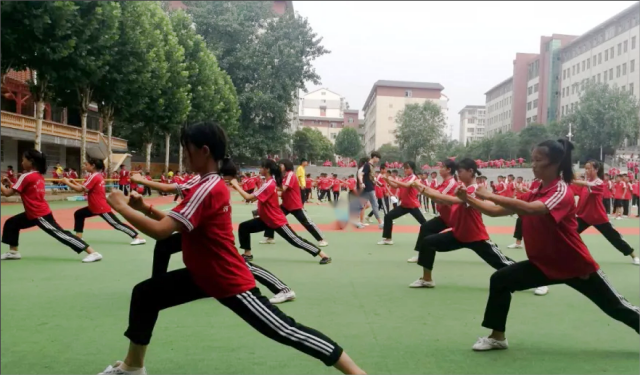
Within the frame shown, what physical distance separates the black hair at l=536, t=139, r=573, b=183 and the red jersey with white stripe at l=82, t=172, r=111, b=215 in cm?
646

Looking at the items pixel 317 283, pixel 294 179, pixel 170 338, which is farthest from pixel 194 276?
pixel 294 179

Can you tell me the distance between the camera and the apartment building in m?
48.2

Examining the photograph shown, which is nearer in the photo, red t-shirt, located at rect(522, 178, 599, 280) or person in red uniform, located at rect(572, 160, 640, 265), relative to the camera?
red t-shirt, located at rect(522, 178, 599, 280)

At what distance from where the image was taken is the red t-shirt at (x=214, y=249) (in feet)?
8.91

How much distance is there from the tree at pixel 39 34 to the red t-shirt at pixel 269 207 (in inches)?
314

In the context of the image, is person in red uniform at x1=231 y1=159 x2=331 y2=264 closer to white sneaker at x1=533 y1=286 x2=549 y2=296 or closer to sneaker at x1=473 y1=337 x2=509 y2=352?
white sneaker at x1=533 y1=286 x2=549 y2=296

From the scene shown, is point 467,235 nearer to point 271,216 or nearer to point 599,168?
point 271,216

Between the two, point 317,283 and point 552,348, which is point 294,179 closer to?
point 317,283

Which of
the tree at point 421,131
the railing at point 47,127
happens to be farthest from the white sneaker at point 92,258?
the railing at point 47,127

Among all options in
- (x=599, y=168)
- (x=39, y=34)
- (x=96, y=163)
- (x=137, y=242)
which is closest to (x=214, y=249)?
(x=96, y=163)

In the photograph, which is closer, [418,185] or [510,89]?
[418,185]

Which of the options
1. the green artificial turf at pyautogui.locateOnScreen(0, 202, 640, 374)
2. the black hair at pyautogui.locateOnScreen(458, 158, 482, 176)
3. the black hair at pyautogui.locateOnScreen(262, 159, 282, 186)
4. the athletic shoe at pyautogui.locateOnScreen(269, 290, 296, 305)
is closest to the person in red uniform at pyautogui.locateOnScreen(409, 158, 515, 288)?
the black hair at pyautogui.locateOnScreen(458, 158, 482, 176)

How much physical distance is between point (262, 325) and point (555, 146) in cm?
216

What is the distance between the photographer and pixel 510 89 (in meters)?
73.6
